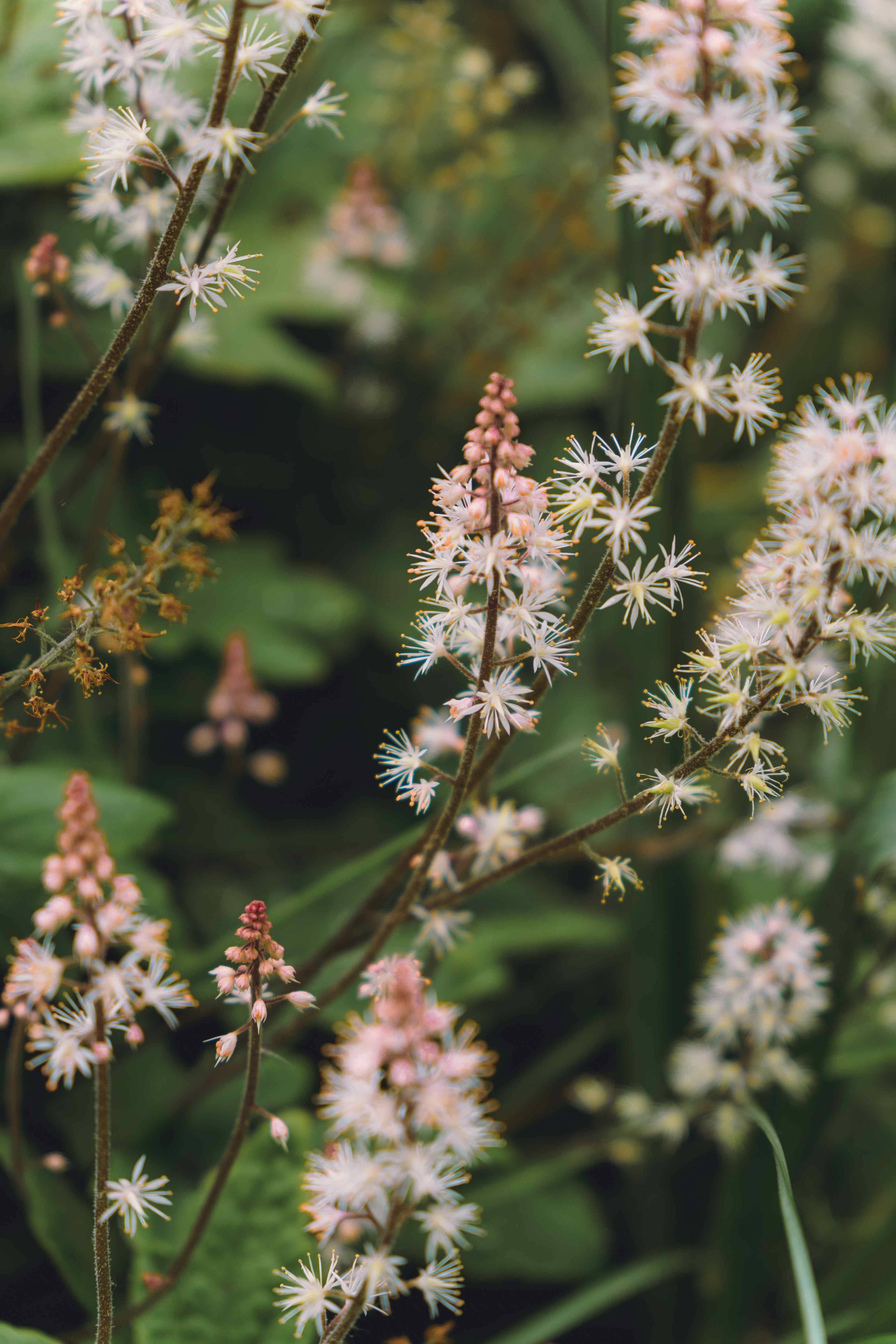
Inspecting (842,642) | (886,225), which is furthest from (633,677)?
(886,225)

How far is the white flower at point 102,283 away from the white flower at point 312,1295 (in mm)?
822

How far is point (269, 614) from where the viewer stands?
4.92 feet

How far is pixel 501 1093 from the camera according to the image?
1406mm

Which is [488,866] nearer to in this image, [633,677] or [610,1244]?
[633,677]

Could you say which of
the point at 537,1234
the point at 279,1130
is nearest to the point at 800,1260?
the point at 279,1130

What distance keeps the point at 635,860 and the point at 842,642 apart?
66 centimetres

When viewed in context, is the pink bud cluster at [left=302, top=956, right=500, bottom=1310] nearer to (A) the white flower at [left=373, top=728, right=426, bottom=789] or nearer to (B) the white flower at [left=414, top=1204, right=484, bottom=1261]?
(B) the white flower at [left=414, top=1204, right=484, bottom=1261]

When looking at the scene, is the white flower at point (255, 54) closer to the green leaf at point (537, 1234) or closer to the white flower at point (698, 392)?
the white flower at point (698, 392)

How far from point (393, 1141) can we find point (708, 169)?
0.56 m

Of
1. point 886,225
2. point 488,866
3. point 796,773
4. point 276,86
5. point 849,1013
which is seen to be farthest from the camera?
point 886,225

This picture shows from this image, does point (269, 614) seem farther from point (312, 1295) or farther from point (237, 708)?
point (312, 1295)

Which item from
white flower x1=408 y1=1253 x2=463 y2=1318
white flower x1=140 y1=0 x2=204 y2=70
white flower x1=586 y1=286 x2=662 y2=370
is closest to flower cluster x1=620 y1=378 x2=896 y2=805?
white flower x1=586 y1=286 x2=662 y2=370

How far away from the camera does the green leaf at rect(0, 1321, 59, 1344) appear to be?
676mm

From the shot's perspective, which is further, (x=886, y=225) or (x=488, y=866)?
(x=886, y=225)
